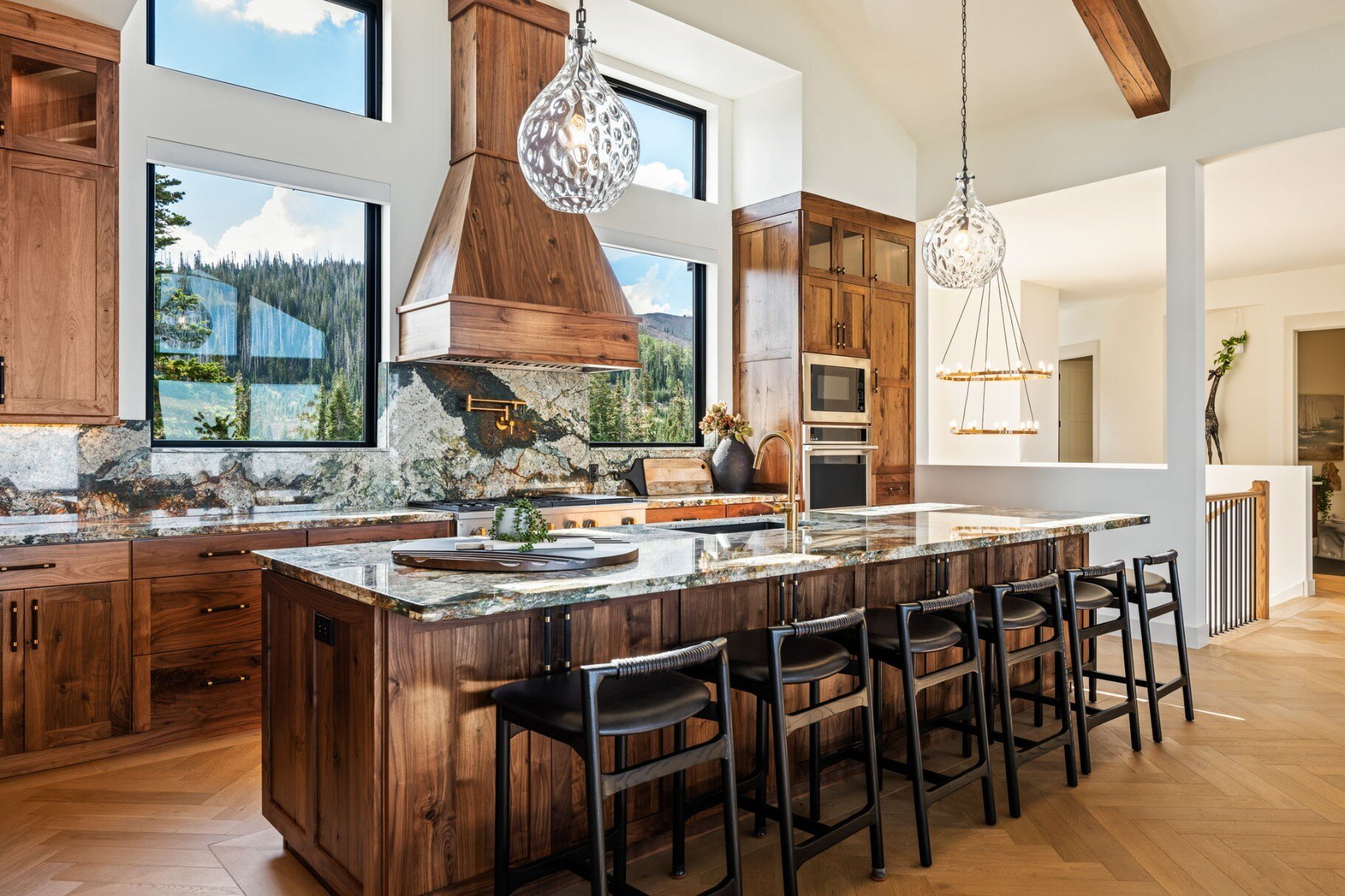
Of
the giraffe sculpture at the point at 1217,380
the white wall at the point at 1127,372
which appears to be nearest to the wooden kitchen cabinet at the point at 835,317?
the white wall at the point at 1127,372

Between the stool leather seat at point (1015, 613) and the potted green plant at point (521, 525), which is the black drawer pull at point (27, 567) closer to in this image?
the potted green plant at point (521, 525)

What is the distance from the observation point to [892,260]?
680 cm

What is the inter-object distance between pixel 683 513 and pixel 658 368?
1.31 meters

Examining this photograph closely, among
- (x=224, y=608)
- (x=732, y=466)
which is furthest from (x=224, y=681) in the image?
(x=732, y=466)

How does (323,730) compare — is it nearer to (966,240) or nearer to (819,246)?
(966,240)

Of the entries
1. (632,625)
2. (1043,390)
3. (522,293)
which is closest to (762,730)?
(632,625)

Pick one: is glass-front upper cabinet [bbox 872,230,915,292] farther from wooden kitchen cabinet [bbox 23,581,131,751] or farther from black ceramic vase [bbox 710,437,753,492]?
wooden kitchen cabinet [bbox 23,581,131,751]

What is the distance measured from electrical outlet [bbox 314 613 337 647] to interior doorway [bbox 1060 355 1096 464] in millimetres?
10318

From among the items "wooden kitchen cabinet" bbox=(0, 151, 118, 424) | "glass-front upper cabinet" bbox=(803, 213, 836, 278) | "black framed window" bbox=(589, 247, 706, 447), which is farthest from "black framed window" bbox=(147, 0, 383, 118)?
"glass-front upper cabinet" bbox=(803, 213, 836, 278)

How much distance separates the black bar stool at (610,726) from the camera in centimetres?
187

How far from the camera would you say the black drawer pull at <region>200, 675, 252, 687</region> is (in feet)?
11.9

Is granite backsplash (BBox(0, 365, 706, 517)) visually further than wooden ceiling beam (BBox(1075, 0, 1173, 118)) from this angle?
No

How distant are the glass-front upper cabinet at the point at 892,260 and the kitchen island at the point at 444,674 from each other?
13.4ft

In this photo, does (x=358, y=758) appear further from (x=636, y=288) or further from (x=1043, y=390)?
(x=1043, y=390)
